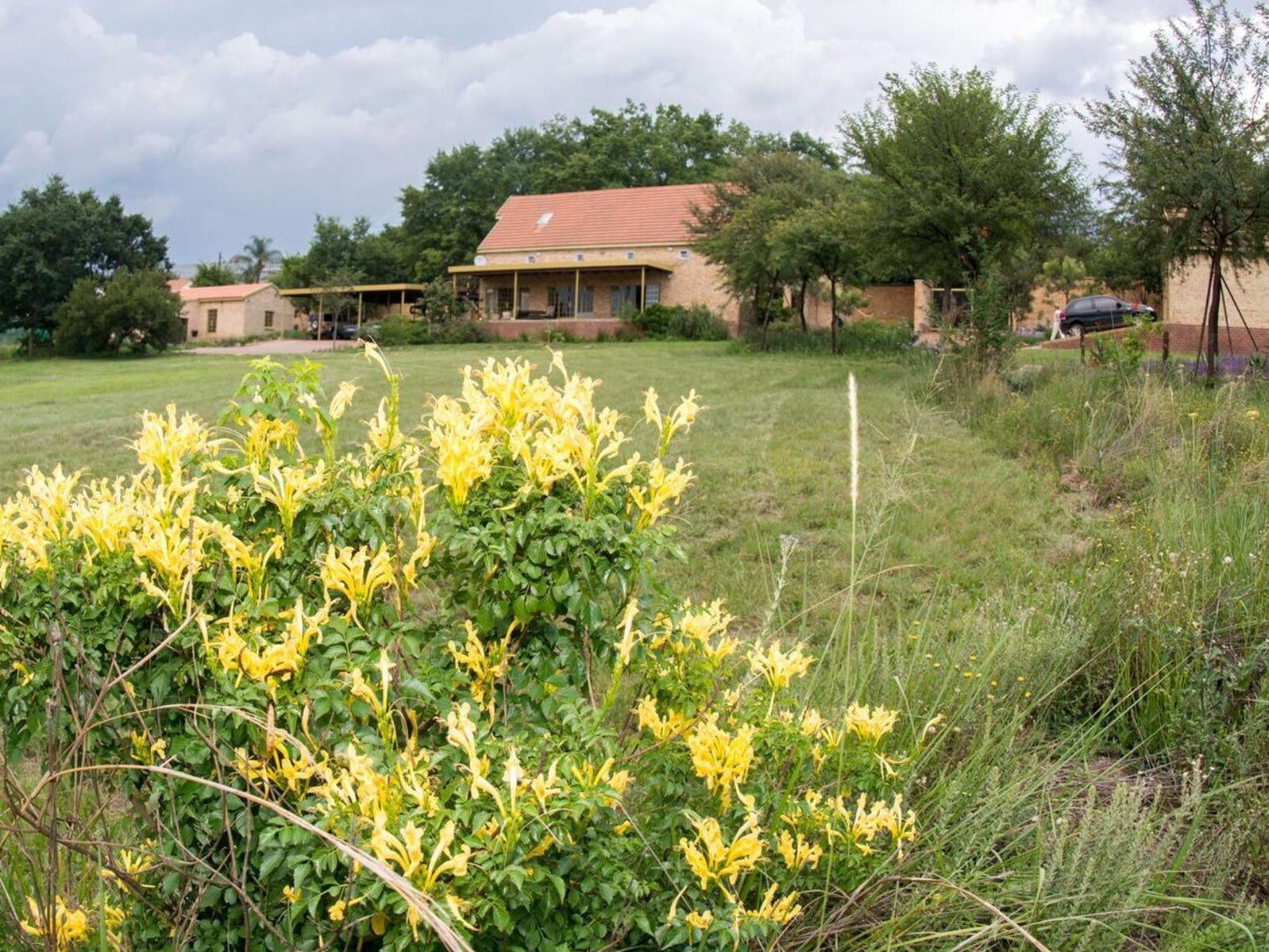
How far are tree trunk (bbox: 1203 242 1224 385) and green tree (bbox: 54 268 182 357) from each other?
3442cm

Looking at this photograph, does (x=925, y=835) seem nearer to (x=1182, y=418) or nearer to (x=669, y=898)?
(x=669, y=898)

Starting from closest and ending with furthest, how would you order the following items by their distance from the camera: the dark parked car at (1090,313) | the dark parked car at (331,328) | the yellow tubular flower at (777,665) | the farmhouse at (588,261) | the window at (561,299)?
the yellow tubular flower at (777,665) < the dark parked car at (1090,313) < the farmhouse at (588,261) < the window at (561,299) < the dark parked car at (331,328)

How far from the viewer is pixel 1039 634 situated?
12.7 ft

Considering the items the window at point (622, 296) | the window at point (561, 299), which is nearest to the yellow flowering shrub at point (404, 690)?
the window at point (622, 296)

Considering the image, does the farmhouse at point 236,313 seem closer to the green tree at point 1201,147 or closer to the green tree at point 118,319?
the green tree at point 118,319

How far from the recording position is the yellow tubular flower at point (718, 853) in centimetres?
180

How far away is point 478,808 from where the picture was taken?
1.67 m

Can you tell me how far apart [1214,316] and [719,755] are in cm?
1360

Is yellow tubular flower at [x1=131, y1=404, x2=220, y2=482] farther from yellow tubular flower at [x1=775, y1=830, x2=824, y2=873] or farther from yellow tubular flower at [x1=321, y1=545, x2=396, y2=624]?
yellow tubular flower at [x1=775, y1=830, x2=824, y2=873]

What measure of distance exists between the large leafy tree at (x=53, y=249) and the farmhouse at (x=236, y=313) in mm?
4706

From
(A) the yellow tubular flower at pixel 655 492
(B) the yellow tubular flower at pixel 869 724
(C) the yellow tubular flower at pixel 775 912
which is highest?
(A) the yellow tubular flower at pixel 655 492

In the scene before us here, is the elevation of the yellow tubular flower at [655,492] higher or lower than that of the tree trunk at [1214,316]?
lower

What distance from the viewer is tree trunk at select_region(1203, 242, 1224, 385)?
12820 mm

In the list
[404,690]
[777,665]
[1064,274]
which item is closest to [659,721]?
[777,665]
